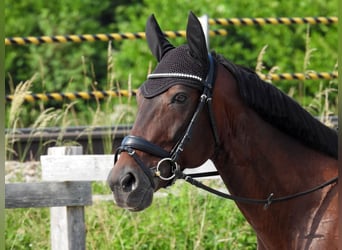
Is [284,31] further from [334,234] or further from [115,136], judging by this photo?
[334,234]

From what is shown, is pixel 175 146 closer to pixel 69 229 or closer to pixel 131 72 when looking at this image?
pixel 69 229

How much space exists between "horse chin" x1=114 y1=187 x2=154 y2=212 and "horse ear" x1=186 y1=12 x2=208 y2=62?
0.63m

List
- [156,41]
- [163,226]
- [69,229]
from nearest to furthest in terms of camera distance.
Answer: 1. [156,41]
2. [69,229]
3. [163,226]

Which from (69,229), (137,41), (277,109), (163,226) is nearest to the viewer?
(277,109)

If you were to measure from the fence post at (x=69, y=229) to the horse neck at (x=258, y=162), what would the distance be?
161 centimetres

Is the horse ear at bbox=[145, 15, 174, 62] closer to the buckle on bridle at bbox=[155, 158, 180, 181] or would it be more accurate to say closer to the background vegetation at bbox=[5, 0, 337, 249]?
the buckle on bridle at bbox=[155, 158, 180, 181]

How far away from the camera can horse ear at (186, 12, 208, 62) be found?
383 centimetres

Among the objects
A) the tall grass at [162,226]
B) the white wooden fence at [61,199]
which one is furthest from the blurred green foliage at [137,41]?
the white wooden fence at [61,199]

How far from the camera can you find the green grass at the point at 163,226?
6.23 m

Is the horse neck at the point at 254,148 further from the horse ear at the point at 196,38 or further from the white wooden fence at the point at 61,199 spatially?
the white wooden fence at the point at 61,199

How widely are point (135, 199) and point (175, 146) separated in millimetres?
296

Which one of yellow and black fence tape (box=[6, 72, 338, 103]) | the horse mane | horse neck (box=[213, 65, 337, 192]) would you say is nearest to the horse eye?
horse neck (box=[213, 65, 337, 192])

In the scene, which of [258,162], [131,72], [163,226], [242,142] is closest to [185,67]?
[242,142]

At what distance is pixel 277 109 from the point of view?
3.94 metres
